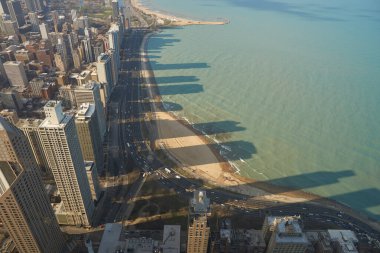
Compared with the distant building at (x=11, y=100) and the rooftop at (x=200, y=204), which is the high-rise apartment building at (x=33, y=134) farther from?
the rooftop at (x=200, y=204)

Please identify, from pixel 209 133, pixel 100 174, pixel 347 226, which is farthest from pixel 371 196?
pixel 100 174

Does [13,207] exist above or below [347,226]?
above

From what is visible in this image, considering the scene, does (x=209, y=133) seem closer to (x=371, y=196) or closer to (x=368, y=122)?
(x=371, y=196)

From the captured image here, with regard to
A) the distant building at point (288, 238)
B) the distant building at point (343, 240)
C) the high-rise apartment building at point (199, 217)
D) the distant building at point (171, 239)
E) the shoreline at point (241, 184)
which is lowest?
the shoreline at point (241, 184)

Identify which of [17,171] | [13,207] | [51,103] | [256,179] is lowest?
[256,179]

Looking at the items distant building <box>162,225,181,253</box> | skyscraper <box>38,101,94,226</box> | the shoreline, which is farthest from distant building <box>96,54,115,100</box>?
distant building <box>162,225,181,253</box>

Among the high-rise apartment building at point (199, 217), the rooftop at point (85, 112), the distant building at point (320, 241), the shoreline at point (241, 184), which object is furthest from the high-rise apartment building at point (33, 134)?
the distant building at point (320, 241)

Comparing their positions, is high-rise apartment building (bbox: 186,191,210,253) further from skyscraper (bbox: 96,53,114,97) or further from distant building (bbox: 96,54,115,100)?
skyscraper (bbox: 96,53,114,97)
